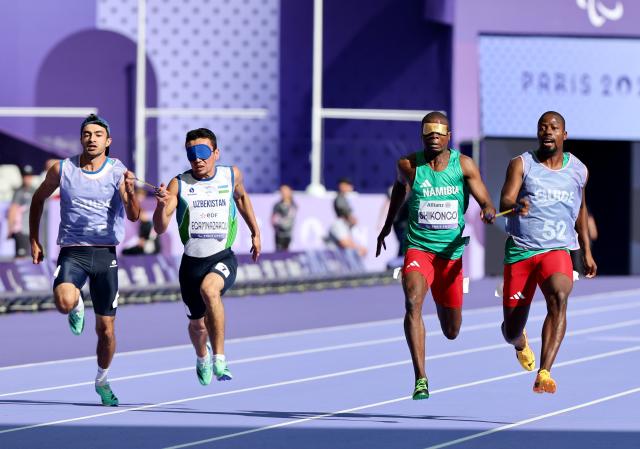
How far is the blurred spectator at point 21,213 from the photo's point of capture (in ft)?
84.3

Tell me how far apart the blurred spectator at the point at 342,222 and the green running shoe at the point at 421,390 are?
61.1ft

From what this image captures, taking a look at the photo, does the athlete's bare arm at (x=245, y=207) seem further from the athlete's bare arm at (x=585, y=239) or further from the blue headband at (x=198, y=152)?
the athlete's bare arm at (x=585, y=239)

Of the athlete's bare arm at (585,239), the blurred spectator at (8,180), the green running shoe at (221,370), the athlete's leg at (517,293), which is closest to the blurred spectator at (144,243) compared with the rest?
the blurred spectator at (8,180)

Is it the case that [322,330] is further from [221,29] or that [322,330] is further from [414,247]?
[221,29]

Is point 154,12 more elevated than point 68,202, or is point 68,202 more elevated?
point 154,12

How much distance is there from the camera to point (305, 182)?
32.6 m

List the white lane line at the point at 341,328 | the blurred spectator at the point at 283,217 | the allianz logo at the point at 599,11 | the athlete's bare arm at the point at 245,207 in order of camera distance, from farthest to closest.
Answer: the allianz logo at the point at 599,11 → the blurred spectator at the point at 283,217 → the white lane line at the point at 341,328 → the athlete's bare arm at the point at 245,207

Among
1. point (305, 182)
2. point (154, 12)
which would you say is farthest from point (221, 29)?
point (305, 182)

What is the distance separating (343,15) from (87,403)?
22870 mm

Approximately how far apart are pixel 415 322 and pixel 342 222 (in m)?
18.8

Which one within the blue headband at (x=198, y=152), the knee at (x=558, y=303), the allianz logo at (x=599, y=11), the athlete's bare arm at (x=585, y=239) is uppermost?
the allianz logo at (x=599, y=11)

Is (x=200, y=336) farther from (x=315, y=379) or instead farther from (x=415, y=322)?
(x=315, y=379)

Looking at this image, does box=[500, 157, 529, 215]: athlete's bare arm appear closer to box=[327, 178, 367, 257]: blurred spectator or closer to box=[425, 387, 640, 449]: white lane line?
box=[425, 387, 640, 449]: white lane line

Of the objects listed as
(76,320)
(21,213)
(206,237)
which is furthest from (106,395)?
(21,213)
